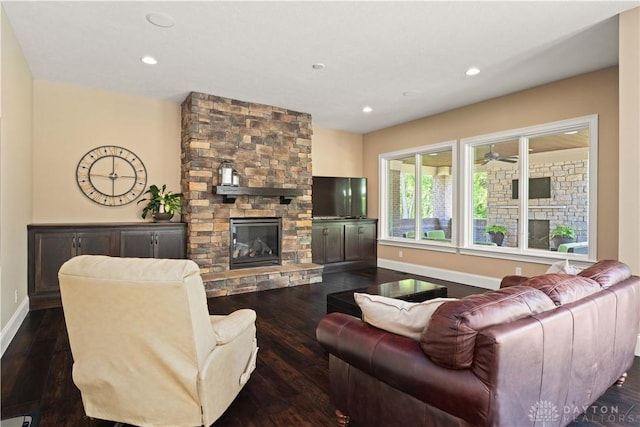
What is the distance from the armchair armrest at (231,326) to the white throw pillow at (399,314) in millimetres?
755

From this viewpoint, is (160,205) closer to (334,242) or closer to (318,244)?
(318,244)

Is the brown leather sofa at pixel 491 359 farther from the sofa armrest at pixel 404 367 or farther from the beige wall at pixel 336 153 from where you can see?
the beige wall at pixel 336 153

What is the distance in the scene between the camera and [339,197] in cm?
687

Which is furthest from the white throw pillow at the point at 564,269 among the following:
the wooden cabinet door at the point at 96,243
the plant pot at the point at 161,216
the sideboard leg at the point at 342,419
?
the wooden cabinet door at the point at 96,243

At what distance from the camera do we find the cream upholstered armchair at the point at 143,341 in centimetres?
158

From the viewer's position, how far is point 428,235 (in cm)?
633

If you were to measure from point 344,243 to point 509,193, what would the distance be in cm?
297

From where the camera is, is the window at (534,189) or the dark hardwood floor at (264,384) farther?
the window at (534,189)

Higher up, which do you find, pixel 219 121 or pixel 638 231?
pixel 219 121

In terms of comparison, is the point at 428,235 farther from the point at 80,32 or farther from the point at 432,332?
the point at 80,32

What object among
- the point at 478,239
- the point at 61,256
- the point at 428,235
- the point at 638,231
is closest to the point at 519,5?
the point at 638,231

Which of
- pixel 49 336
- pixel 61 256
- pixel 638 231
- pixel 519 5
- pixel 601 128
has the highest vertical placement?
pixel 519 5

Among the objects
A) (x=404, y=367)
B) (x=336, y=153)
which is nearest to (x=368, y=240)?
(x=336, y=153)

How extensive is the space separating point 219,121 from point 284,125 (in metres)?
1.12
